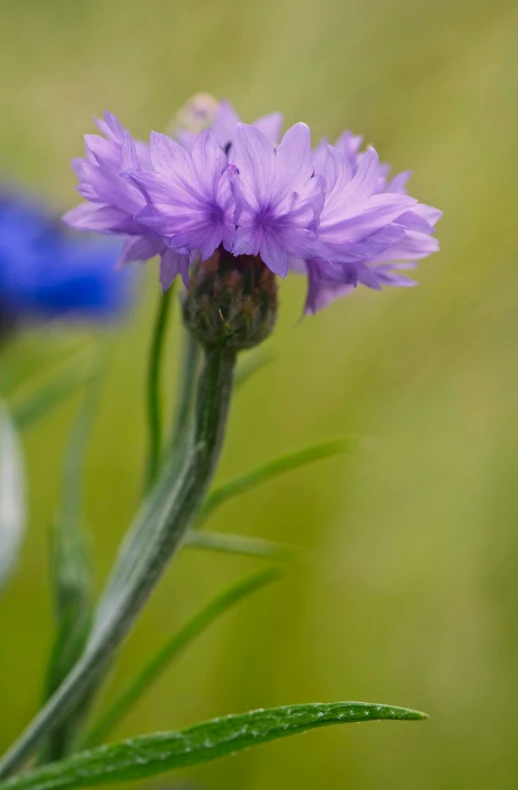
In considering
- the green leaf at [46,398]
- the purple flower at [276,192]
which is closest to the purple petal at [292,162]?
the purple flower at [276,192]

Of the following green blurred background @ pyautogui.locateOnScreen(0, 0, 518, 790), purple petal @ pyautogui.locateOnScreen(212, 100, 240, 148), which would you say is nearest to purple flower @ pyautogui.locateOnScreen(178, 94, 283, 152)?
purple petal @ pyautogui.locateOnScreen(212, 100, 240, 148)

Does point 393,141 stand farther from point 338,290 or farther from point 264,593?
point 338,290

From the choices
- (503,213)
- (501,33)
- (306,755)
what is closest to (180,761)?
(306,755)

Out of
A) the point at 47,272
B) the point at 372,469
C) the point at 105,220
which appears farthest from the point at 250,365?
the point at 372,469

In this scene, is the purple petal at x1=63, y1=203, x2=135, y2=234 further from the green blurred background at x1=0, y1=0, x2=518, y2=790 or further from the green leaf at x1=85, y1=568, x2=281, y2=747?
the green blurred background at x1=0, y1=0, x2=518, y2=790

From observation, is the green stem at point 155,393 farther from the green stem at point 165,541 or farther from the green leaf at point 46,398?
the green leaf at point 46,398
